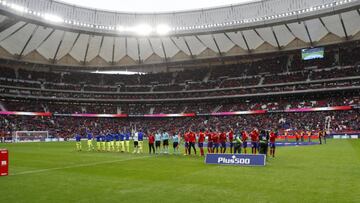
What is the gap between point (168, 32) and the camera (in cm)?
6259

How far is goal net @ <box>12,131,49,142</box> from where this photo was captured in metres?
53.0

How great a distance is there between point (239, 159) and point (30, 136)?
46487mm

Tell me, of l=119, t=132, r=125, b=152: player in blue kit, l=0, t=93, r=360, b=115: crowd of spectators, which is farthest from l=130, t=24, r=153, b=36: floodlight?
l=119, t=132, r=125, b=152: player in blue kit

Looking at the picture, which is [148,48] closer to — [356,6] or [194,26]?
[194,26]

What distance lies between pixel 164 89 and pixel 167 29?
1738 cm

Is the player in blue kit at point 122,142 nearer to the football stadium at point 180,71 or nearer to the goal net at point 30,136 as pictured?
the football stadium at point 180,71

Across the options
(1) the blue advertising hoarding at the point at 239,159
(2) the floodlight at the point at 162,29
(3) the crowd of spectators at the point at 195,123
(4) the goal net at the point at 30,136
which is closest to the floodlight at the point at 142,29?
(2) the floodlight at the point at 162,29

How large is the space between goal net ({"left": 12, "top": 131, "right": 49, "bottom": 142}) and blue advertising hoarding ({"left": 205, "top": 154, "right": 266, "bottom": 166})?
43.5m

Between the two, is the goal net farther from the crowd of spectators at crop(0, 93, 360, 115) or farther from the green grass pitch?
the green grass pitch

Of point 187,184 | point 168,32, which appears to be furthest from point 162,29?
point 187,184

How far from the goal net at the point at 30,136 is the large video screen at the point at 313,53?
50201 mm

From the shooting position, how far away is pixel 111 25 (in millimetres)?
66062

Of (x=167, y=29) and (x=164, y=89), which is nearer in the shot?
(x=167, y=29)

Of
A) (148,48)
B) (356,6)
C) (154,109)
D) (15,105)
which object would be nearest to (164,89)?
(154,109)
